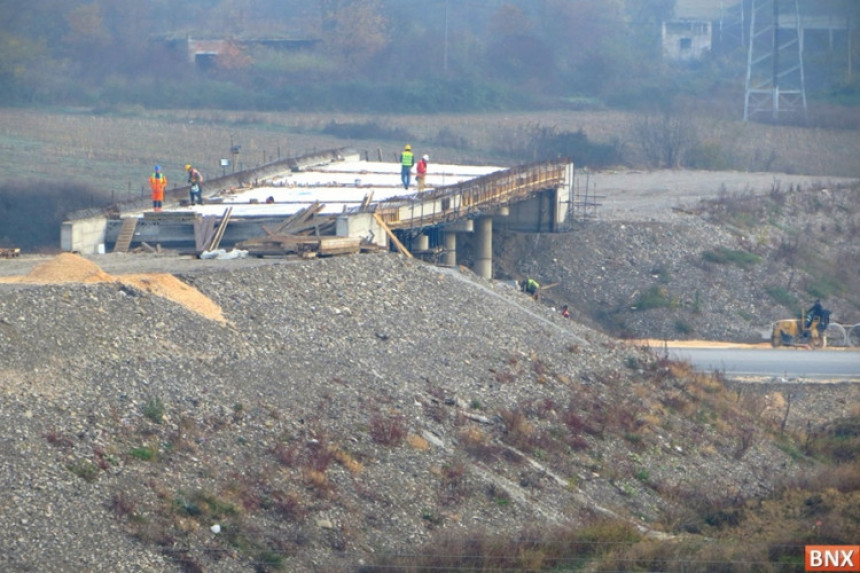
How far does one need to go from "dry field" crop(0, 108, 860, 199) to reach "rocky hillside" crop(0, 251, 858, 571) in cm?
2146

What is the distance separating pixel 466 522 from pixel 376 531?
1.31 m

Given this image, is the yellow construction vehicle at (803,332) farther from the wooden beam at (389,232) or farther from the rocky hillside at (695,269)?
the wooden beam at (389,232)

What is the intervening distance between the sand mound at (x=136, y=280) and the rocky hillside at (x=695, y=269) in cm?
1632

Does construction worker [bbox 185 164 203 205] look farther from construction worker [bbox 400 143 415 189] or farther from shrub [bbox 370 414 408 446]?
shrub [bbox 370 414 408 446]

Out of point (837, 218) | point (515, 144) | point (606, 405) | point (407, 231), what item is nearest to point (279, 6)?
point (515, 144)

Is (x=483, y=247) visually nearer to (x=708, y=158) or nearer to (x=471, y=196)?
(x=471, y=196)

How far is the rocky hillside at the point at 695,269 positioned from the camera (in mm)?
36969

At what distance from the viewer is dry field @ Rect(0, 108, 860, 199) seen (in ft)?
158

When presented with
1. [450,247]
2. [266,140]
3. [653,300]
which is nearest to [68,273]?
[450,247]

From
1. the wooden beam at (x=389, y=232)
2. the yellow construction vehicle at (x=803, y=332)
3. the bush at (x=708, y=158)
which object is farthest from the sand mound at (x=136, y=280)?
the bush at (x=708, y=158)

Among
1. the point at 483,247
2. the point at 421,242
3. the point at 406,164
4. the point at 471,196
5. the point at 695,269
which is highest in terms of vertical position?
the point at 406,164

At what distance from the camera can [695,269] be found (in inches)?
1580

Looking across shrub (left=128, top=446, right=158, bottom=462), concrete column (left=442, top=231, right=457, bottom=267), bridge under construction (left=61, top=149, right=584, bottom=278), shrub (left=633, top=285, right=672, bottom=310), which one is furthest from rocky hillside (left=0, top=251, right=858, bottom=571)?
shrub (left=633, top=285, right=672, bottom=310)

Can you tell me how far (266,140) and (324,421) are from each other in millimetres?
41727
